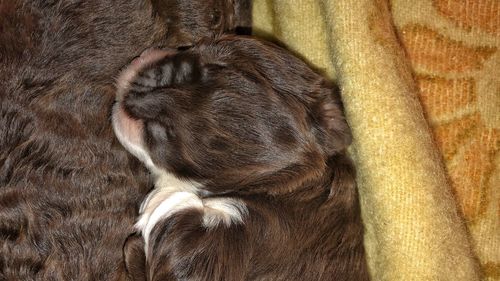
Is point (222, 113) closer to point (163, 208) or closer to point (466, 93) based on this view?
point (163, 208)

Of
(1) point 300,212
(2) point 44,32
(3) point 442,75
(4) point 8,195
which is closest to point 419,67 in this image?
(3) point 442,75

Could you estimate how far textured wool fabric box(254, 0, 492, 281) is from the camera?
7.34ft

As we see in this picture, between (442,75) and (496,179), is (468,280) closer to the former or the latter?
(496,179)

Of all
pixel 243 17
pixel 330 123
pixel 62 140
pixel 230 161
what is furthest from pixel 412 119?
pixel 62 140

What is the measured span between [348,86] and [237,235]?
58 centimetres

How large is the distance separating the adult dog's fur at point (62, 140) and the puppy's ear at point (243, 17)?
0.41 meters

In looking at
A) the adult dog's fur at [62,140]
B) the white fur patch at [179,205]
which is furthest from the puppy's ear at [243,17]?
the white fur patch at [179,205]

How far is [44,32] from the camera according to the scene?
6.83ft

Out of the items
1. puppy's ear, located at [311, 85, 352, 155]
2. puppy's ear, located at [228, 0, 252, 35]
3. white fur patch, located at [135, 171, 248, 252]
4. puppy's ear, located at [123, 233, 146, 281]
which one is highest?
puppy's ear, located at [228, 0, 252, 35]

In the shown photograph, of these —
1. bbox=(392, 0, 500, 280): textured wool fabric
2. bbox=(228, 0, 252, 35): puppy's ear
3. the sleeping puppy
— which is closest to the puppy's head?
the sleeping puppy

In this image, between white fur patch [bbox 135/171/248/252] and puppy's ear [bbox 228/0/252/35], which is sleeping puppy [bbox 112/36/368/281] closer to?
white fur patch [bbox 135/171/248/252]

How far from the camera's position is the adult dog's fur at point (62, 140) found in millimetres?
2076

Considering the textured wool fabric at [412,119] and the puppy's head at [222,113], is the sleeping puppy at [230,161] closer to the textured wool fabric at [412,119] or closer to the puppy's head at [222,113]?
the puppy's head at [222,113]

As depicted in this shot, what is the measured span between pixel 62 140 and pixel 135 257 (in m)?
0.39
